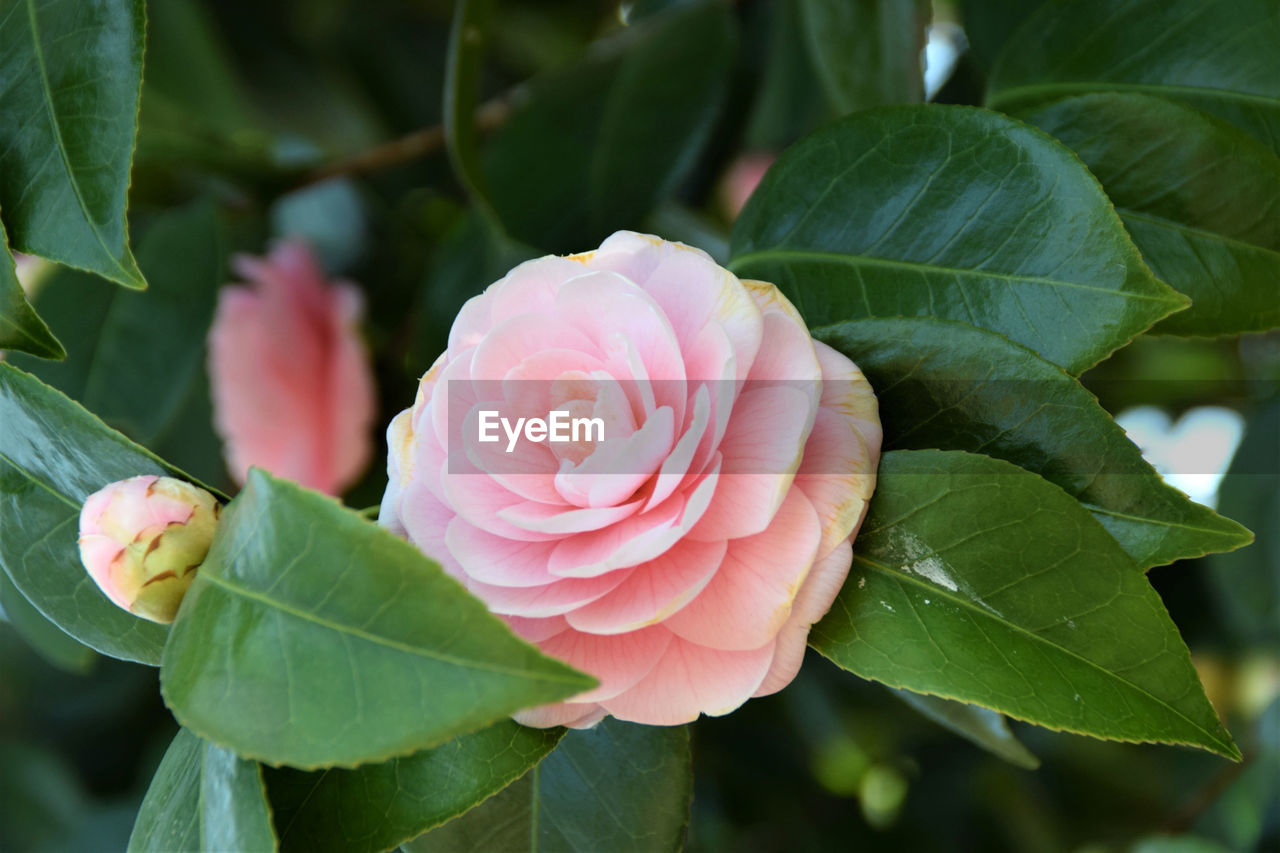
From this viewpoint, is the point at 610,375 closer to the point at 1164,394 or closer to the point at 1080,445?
the point at 1080,445

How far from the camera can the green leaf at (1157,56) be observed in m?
0.47

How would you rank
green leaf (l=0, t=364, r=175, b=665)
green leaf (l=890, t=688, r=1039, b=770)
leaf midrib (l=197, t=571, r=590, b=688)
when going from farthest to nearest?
green leaf (l=890, t=688, r=1039, b=770) → green leaf (l=0, t=364, r=175, b=665) → leaf midrib (l=197, t=571, r=590, b=688)

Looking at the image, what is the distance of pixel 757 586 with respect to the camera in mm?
340

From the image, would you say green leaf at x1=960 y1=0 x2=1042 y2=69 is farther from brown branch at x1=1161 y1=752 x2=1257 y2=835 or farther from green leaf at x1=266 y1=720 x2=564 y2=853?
brown branch at x1=1161 y1=752 x2=1257 y2=835

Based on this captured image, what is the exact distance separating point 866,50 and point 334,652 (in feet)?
1.54

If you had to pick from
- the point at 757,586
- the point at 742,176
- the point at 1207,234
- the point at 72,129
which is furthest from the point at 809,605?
the point at 742,176

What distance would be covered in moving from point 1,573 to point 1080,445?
1.61 ft

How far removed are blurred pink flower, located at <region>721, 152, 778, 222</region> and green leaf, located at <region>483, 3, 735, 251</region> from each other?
0.20m

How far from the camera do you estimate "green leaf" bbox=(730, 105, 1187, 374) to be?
0.36 m

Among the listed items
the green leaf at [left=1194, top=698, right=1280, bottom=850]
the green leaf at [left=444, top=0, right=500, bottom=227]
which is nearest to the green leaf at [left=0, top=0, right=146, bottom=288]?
the green leaf at [left=444, top=0, right=500, bottom=227]

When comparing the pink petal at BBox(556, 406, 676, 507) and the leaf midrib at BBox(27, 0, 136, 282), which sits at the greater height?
the leaf midrib at BBox(27, 0, 136, 282)

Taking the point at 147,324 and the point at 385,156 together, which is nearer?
the point at 147,324

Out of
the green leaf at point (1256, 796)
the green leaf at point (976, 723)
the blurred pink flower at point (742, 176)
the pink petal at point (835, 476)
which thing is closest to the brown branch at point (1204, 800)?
the green leaf at point (1256, 796)

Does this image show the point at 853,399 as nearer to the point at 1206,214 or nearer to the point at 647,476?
the point at 647,476
